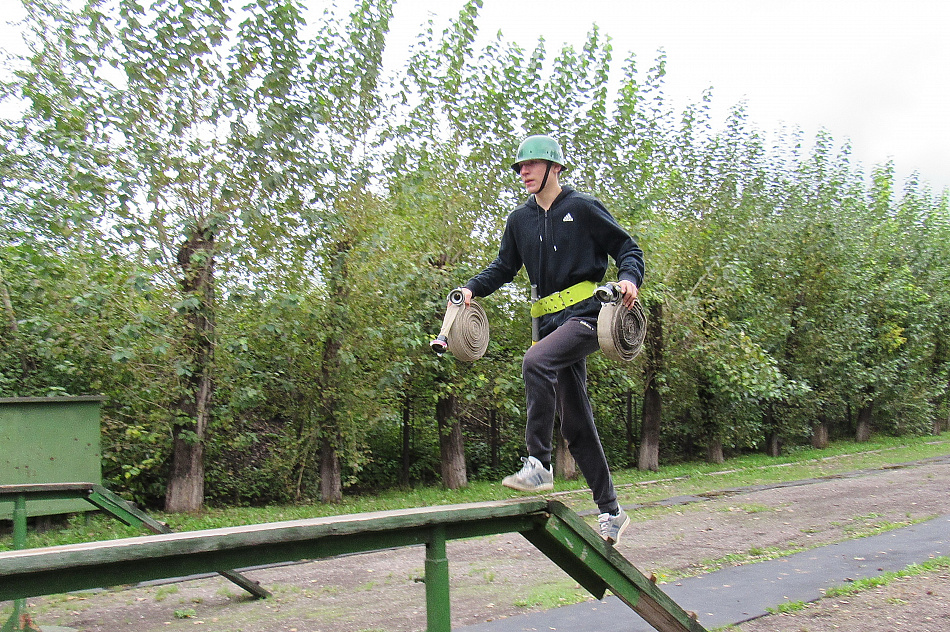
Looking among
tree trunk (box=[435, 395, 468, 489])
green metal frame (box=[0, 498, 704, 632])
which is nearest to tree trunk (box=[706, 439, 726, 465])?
tree trunk (box=[435, 395, 468, 489])

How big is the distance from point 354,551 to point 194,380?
33.1ft

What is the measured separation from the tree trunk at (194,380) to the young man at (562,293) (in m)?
8.04

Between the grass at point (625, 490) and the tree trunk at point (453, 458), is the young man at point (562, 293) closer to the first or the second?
the grass at point (625, 490)

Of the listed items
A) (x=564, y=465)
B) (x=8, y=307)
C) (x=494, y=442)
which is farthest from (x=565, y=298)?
(x=494, y=442)

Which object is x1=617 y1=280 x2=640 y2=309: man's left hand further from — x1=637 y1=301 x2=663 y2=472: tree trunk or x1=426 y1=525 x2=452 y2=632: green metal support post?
x1=637 y1=301 x2=663 y2=472: tree trunk

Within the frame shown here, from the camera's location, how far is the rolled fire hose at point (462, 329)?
14.3 ft

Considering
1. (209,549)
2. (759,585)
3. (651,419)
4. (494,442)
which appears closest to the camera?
(209,549)

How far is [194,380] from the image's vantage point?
1269cm

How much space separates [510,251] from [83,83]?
→ 932cm

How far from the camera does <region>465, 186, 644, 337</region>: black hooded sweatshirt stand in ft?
13.7

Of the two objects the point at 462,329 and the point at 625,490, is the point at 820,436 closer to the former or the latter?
the point at 625,490

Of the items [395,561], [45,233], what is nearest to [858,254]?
[395,561]

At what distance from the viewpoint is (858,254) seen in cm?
→ 2462

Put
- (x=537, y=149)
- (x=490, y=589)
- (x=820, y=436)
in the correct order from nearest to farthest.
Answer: (x=537, y=149)
(x=490, y=589)
(x=820, y=436)
